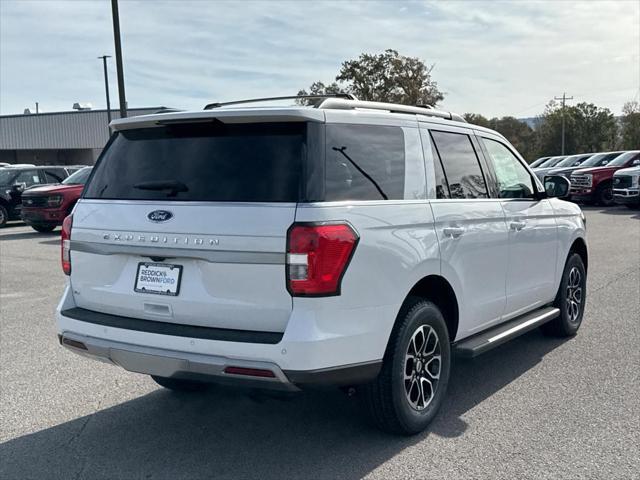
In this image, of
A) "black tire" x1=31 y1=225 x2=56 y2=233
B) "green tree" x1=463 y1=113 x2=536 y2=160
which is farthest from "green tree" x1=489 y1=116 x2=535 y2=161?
"black tire" x1=31 y1=225 x2=56 y2=233

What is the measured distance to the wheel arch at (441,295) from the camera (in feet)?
13.3

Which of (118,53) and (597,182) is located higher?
(118,53)

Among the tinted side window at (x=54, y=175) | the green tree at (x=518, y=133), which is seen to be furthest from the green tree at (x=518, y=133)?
the tinted side window at (x=54, y=175)

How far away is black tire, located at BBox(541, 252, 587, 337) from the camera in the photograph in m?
6.12

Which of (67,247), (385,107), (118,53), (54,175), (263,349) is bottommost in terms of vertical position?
(263,349)

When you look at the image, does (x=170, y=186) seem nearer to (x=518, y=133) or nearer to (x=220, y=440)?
(x=220, y=440)

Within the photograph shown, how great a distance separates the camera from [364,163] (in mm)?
3811

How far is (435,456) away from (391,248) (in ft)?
3.99

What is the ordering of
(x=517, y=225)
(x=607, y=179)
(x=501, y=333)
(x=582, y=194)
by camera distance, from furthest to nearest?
(x=582, y=194) → (x=607, y=179) → (x=517, y=225) → (x=501, y=333)

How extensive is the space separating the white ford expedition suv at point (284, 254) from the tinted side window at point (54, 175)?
16.5 meters

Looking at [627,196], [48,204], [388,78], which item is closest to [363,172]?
[48,204]

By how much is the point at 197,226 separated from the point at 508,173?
9.85 feet

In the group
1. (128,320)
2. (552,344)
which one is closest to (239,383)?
(128,320)

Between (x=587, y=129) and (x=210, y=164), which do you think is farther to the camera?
(x=587, y=129)
